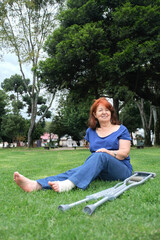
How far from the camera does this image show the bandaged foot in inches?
118

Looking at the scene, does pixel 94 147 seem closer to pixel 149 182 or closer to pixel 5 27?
pixel 149 182

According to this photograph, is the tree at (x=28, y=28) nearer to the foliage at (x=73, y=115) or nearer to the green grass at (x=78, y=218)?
the foliage at (x=73, y=115)

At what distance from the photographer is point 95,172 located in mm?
3047

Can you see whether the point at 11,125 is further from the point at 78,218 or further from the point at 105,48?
the point at 78,218

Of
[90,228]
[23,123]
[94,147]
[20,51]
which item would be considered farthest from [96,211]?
[23,123]

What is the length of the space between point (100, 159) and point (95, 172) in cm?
20

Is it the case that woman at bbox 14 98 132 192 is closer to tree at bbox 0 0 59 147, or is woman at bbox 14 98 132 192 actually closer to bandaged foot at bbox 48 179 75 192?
bandaged foot at bbox 48 179 75 192

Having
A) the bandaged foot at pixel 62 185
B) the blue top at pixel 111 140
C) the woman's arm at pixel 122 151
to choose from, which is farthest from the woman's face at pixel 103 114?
the bandaged foot at pixel 62 185

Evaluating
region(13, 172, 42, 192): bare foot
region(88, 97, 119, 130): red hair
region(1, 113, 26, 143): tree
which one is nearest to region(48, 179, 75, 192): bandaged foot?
region(13, 172, 42, 192): bare foot

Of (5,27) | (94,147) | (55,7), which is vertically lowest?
(94,147)

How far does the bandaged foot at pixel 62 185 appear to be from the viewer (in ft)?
9.82

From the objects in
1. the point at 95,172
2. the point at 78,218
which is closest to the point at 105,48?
the point at 95,172

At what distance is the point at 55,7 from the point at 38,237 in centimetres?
2392

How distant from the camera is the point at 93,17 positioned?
56.7 ft
